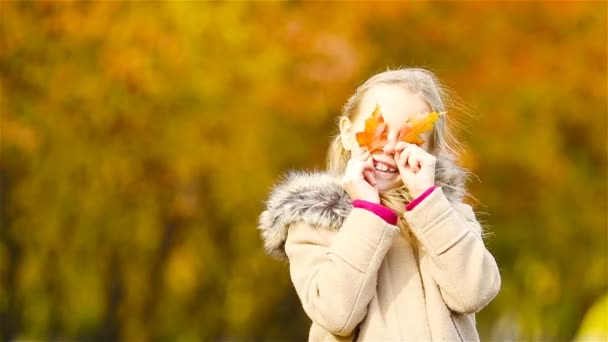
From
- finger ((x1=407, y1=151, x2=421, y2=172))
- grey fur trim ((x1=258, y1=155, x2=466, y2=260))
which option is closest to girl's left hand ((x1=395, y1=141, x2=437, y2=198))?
finger ((x1=407, y1=151, x2=421, y2=172))

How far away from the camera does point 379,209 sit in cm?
299

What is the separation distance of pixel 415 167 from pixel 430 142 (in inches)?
9.9

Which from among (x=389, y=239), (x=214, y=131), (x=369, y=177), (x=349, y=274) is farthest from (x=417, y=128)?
(x=214, y=131)

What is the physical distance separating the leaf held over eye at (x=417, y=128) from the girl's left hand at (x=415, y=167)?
0.6 inches

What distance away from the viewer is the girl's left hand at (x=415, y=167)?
3020 millimetres

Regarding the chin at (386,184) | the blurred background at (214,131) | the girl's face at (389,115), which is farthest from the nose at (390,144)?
the blurred background at (214,131)

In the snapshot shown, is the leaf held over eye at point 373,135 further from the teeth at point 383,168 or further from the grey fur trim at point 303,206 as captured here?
the grey fur trim at point 303,206

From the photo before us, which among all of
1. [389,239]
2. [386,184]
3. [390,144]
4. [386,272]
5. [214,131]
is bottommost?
[214,131]

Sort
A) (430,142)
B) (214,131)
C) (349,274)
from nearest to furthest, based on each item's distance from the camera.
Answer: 1. (349,274)
2. (430,142)
3. (214,131)

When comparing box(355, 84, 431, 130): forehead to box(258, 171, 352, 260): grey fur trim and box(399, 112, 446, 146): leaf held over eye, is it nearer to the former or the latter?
box(399, 112, 446, 146): leaf held over eye

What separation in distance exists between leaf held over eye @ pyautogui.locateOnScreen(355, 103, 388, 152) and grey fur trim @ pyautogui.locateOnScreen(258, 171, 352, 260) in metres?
0.17

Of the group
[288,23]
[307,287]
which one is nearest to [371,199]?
[307,287]

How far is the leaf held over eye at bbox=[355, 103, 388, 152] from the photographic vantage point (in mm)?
3068

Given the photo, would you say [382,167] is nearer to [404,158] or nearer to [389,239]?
[404,158]
